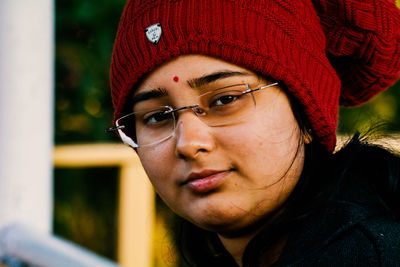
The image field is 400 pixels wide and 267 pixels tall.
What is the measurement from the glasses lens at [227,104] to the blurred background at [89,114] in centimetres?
214

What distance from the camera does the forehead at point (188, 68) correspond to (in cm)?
161

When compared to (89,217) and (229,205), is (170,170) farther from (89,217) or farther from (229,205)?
(89,217)

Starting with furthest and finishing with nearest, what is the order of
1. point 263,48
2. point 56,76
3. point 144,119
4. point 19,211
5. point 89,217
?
point 89,217 → point 56,76 → point 19,211 → point 144,119 → point 263,48

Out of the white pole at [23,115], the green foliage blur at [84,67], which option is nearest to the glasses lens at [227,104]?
the white pole at [23,115]

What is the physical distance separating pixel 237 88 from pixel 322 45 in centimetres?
40

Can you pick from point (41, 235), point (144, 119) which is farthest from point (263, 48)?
point (41, 235)

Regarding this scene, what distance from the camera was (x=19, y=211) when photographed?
2764mm

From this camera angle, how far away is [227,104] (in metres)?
1.61

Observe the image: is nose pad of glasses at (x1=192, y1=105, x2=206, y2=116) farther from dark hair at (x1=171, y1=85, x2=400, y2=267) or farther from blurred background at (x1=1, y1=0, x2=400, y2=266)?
blurred background at (x1=1, y1=0, x2=400, y2=266)

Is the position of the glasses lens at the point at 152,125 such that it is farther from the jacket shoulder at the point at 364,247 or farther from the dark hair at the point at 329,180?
the jacket shoulder at the point at 364,247

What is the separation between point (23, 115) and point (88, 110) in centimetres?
158

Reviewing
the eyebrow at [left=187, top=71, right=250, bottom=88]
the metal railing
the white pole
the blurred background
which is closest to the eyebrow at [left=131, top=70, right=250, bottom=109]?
the eyebrow at [left=187, top=71, right=250, bottom=88]

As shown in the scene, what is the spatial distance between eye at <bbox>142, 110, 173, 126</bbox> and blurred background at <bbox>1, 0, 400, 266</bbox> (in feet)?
6.40

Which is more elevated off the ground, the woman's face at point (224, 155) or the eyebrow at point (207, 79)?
the eyebrow at point (207, 79)
